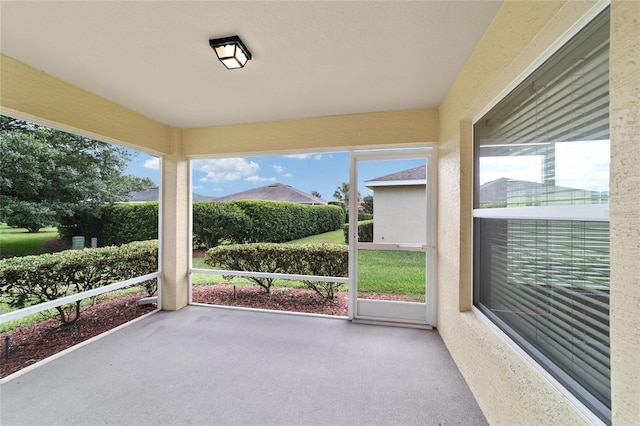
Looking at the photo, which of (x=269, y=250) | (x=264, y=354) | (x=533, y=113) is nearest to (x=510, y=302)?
(x=533, y=113)

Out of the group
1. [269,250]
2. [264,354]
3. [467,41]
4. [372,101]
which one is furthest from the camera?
[269,250]

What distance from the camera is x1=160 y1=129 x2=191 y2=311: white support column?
3697 mm

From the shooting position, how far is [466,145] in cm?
230

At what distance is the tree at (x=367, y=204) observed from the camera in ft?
11.0

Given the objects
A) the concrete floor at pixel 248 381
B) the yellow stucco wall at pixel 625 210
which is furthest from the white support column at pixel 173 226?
the yellow stucco wall at pixel 625 210

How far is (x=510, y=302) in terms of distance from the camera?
170 cm

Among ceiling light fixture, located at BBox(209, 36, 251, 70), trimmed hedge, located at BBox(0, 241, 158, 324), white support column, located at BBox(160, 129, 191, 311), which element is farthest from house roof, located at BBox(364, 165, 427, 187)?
trimmed hedge, located at BBox(0, 241, 158, 324)

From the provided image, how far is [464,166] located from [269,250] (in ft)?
9.40

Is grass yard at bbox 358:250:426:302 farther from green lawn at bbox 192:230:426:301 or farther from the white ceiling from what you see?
the white ceiling

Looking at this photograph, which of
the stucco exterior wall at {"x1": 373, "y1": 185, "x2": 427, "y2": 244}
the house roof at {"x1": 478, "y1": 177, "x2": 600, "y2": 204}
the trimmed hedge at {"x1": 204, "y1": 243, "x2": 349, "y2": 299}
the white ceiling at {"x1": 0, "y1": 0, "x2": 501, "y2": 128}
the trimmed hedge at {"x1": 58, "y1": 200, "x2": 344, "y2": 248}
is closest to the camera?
the house roof at {"x1": 478, "y1": 177, "x2": 600, "y2": 204}

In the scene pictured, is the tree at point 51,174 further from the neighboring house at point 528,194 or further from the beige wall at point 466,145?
the neighboring house at point 528,194

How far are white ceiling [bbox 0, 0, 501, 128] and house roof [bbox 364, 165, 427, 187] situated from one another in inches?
32.3

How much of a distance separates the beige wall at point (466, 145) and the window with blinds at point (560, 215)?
0.12 m

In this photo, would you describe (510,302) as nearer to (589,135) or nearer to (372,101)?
(589,135)
